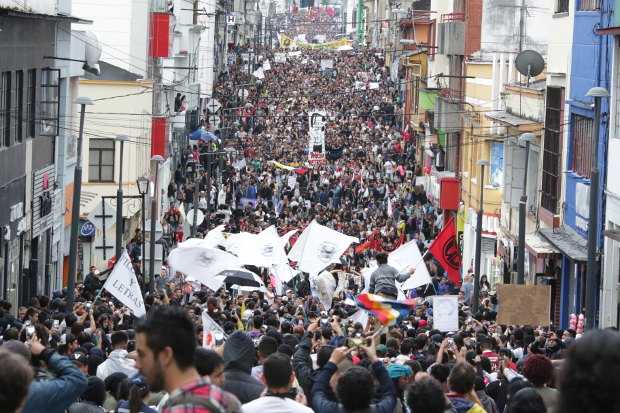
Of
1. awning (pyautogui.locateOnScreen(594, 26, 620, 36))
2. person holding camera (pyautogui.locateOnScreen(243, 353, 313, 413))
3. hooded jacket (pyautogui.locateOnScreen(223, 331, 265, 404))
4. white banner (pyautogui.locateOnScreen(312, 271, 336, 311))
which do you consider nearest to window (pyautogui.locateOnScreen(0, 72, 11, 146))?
white banner (pyautogui.locateOnScreen(312, 271, 336, 311))

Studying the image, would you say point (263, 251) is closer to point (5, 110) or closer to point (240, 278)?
point (240, 278)

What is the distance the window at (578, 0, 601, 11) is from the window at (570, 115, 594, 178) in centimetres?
222

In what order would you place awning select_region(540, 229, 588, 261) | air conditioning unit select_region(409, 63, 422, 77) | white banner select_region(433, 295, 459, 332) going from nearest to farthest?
white banner select_region(433, 295, 459, 332) → awning select_region(540, 229, 588, 261) → air conditioning unit select_region(409, 63, 422, 77)

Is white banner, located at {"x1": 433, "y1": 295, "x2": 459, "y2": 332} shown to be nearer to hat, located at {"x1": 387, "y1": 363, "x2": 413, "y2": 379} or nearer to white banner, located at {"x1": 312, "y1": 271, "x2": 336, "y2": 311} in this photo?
white banner, located at {"x1": 312, "y1": 271, "x2": 336, "y2": 311}

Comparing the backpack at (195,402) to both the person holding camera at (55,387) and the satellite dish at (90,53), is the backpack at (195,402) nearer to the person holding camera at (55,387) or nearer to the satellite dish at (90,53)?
the person holding camera at (55,387)

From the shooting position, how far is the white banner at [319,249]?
1248 inches

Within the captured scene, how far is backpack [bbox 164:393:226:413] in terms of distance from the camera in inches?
250

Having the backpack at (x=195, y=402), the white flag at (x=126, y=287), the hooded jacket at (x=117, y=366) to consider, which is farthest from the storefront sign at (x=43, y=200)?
the backpack at (x=195, y=402)

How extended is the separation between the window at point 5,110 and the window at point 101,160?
56.7 feet

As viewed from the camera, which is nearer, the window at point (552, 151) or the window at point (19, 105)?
the window at point (19, 105)

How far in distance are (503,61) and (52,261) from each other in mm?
16007

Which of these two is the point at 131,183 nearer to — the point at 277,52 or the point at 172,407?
the point at 172,407

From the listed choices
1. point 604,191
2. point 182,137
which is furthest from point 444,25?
point 604,191

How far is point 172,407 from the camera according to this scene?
21.0 ft
